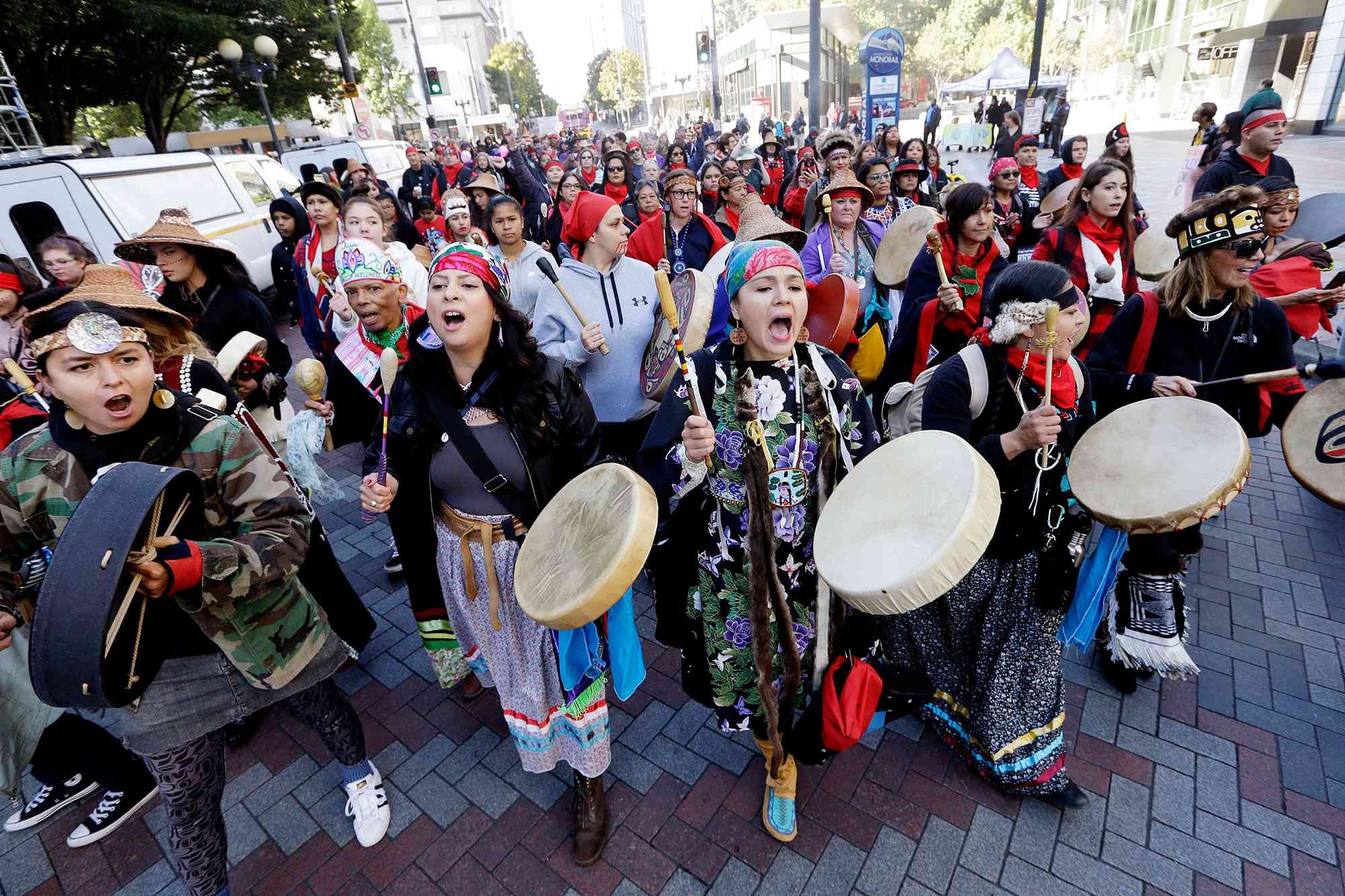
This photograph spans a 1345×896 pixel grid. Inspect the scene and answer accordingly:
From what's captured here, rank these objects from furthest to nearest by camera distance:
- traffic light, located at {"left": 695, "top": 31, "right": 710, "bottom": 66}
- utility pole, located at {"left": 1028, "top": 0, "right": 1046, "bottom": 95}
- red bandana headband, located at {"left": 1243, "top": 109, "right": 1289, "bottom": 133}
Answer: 1. traffic light, located at {"left": 695, "top": 31, "right": 710, "bottom": 66}
2. utility pole, located at {"left": 1028, "top": 0, "right": 1046, "bottom": 95}
3. red bandana headband, located at {"left": 1243, "top": 109, "right": 1289, "bottom": 133}

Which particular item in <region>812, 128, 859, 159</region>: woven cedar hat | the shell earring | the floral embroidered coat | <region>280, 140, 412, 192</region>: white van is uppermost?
<region>280, 140, 412, 192</region>: white van

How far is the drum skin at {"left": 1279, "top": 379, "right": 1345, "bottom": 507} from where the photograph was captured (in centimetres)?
246

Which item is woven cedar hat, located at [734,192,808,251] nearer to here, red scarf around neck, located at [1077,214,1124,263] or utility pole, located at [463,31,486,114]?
red scarf around neck, located at [1077,214,1124,263]

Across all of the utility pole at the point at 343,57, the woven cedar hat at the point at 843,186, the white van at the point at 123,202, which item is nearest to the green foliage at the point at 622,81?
the utility pole at the point at 343,57

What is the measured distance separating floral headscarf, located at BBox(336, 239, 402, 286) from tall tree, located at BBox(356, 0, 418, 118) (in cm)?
4432

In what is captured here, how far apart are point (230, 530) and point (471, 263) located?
1240mm

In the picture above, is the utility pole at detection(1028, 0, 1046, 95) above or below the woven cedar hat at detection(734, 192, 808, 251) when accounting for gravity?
above

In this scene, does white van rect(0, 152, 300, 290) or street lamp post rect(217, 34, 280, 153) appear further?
street lamp post rect(217, 34, 280, 153)

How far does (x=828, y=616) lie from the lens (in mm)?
2594

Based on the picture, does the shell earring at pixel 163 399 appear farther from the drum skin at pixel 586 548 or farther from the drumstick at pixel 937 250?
the drumstick at pixel 937 250

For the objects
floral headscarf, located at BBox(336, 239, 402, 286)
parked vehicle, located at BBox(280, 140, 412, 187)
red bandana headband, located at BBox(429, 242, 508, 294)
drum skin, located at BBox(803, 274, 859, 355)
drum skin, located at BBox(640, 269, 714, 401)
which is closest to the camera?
red bandana headband, located at BBox(429, 242, 508, 294)

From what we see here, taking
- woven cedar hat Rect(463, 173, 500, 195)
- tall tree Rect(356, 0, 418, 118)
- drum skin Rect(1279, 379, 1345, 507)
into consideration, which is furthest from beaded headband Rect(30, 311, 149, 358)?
tall tree Rect(356, 0, 418, 118)

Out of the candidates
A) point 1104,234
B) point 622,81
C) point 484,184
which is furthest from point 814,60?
point 622,81

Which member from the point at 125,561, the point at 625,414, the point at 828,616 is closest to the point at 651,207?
the point at 625,414
